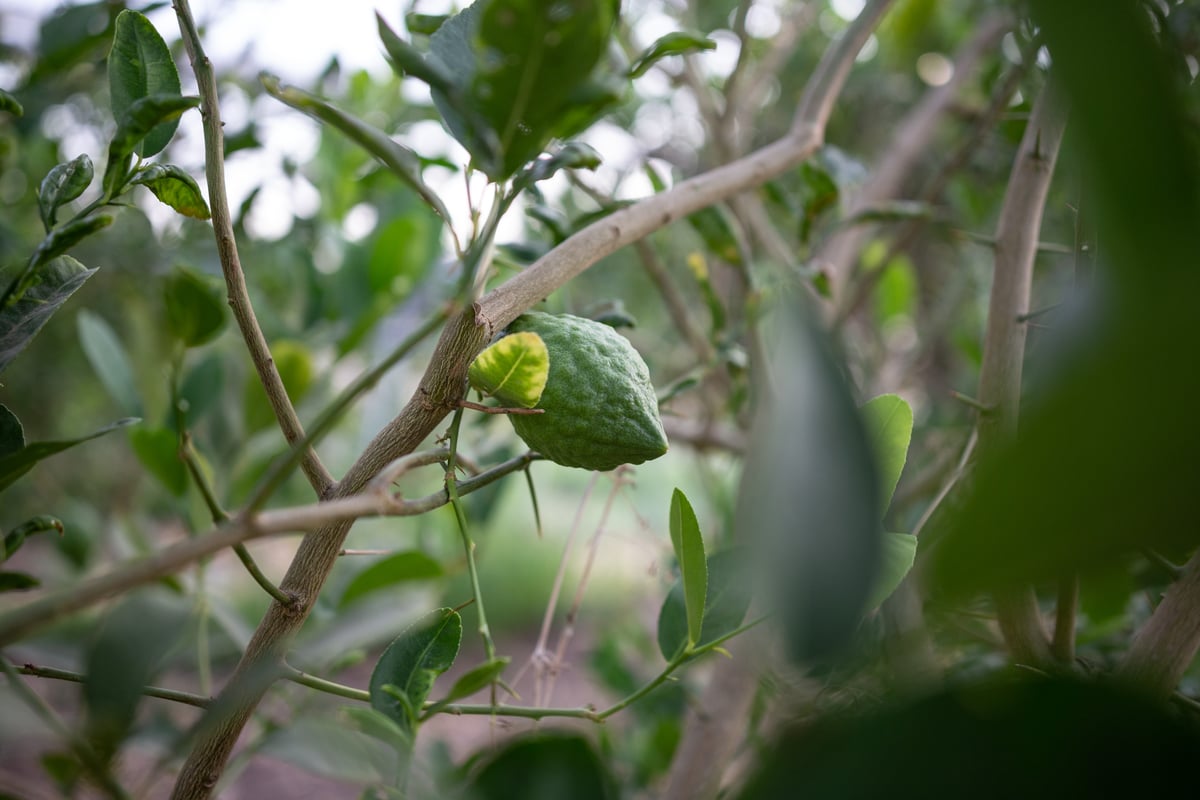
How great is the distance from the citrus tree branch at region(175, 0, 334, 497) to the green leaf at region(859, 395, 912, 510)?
0.23m

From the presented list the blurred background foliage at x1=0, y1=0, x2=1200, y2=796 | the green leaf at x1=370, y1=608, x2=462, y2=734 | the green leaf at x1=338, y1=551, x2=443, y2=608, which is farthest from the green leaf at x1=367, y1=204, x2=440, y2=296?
the green leaf at x1=370, y1=608, x2=462, y2=734

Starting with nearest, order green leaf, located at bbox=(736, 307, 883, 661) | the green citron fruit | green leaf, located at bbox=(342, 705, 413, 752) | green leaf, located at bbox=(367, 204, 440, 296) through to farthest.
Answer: green leaf, located at bbox=(736, 307, 883, 661)
green leaf, located at bbox=(342, 705, 413, 752)
the green citron fruit
green leaf, located at bbox=(367, 204, 440, 296)

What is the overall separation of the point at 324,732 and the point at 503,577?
3611 mm

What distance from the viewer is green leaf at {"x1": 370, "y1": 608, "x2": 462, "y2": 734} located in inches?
11.4

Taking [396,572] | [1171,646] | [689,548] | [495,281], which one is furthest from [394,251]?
[1171,646]

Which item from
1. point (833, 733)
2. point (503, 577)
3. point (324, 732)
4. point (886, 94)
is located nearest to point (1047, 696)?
point (833, 733)

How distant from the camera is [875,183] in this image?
102 centimetres

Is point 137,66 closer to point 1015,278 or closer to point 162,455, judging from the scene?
point 162,455

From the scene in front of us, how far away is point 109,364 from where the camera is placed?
632mm

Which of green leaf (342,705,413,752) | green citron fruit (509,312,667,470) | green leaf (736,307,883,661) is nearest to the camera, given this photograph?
green leaf (736,307,883,661)

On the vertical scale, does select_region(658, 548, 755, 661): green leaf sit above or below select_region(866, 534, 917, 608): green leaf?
below

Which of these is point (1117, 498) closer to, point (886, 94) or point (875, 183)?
point (875, 183)

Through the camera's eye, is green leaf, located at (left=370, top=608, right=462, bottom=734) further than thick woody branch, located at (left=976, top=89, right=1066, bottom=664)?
No

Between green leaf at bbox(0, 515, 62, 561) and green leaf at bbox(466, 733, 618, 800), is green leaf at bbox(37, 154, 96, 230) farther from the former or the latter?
green leaf at bbox(466, 733, 618, 800)
